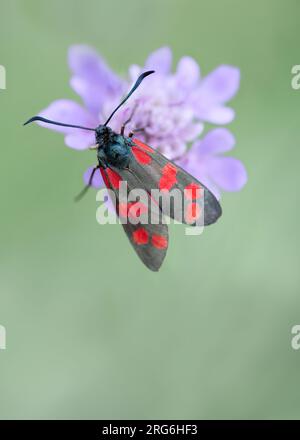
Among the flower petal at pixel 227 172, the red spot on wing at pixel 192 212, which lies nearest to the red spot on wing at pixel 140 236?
the red spot on wing at pixel 192 212

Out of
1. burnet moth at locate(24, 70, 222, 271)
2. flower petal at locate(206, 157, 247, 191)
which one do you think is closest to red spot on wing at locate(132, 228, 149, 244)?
burnet moth at locate(24, 70, 222, 271)

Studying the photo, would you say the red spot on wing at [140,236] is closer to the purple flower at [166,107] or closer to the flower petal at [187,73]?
the purple flower at [166,107]

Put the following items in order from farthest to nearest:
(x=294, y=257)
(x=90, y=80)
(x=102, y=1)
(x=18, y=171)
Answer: (x=102, y=1) < (x=18, y=171) < (x=294, y=257) < (x=90, y=80)

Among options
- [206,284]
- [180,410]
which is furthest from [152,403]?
[206,284]

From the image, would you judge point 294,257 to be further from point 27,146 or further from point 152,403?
point 27,146

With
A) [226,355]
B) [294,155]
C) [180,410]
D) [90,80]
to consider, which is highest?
[90,80]

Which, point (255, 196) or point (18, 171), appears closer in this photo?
point (255, 196)
